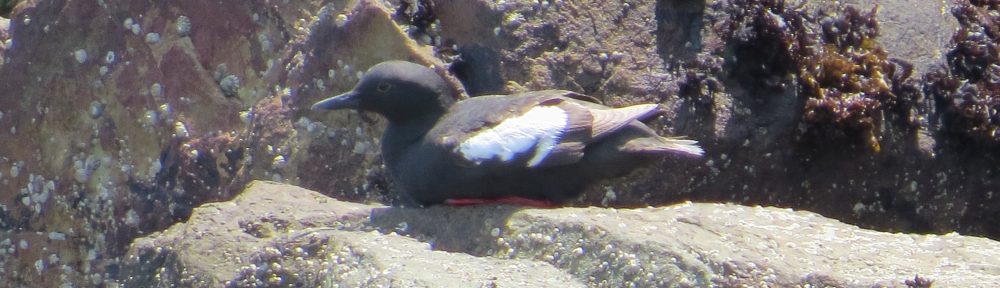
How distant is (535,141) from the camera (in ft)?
17.1

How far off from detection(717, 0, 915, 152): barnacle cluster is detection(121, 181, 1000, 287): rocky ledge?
1278 mm

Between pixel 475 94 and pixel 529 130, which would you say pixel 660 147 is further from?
pixel 475 94

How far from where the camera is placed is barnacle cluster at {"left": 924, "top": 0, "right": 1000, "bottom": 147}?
6461 mm

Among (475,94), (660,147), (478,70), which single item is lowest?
(475,94)

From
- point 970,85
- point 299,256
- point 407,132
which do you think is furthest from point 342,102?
point 970,85

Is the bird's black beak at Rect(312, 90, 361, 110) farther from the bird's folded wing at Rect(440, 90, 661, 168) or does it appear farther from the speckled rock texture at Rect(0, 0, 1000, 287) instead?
the speckled rock texture at Rect(0, 0, 1000, 287)

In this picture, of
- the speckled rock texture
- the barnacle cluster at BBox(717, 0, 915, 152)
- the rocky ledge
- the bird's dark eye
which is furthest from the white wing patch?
the barnacle cluster at BBox(717, 0, 915, 152)

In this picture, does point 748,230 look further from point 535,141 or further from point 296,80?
point 296,80

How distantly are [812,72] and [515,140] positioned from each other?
1834 mm

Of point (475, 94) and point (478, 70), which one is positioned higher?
point (478, 70)

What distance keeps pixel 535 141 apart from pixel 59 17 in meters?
3.03

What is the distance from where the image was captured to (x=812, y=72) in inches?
246

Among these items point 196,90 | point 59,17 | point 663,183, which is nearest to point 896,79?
point 663,183

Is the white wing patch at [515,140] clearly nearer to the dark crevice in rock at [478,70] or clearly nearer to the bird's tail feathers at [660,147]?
the bird's tail feathers at [660,147]
